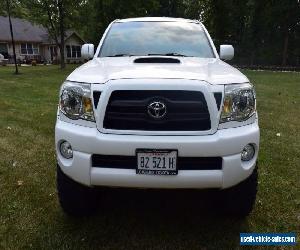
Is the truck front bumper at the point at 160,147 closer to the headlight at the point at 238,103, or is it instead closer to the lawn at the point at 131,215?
the headlight at the point at 238,103

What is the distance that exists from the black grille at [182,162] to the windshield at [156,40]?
175 cm

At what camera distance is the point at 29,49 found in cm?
5072

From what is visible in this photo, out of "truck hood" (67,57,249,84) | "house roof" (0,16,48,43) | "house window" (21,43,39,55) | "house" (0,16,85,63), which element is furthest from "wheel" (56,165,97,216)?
"house window" (21,43,39,55)

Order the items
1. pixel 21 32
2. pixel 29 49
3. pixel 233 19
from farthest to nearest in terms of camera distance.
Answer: pixel 29 49
pixel 21 32
pixel 233 19

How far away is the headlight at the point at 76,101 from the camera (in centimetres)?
296

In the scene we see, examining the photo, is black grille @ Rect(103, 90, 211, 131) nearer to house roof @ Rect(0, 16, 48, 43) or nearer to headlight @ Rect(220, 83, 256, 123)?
headlight @ Rect(220, 83, 256, 123)

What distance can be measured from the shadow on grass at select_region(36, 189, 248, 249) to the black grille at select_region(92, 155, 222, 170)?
0.70 metres

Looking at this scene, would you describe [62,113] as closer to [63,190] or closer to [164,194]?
[63,190]

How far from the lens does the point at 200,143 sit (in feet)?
9.16

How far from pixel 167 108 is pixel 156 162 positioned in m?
0.41

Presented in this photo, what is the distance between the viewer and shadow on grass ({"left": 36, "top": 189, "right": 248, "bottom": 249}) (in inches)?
123

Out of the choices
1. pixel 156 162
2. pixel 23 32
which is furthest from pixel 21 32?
pixel 156 162

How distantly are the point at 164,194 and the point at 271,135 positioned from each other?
329 cm

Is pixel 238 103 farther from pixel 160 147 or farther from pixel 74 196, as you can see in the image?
pixel 74 196
